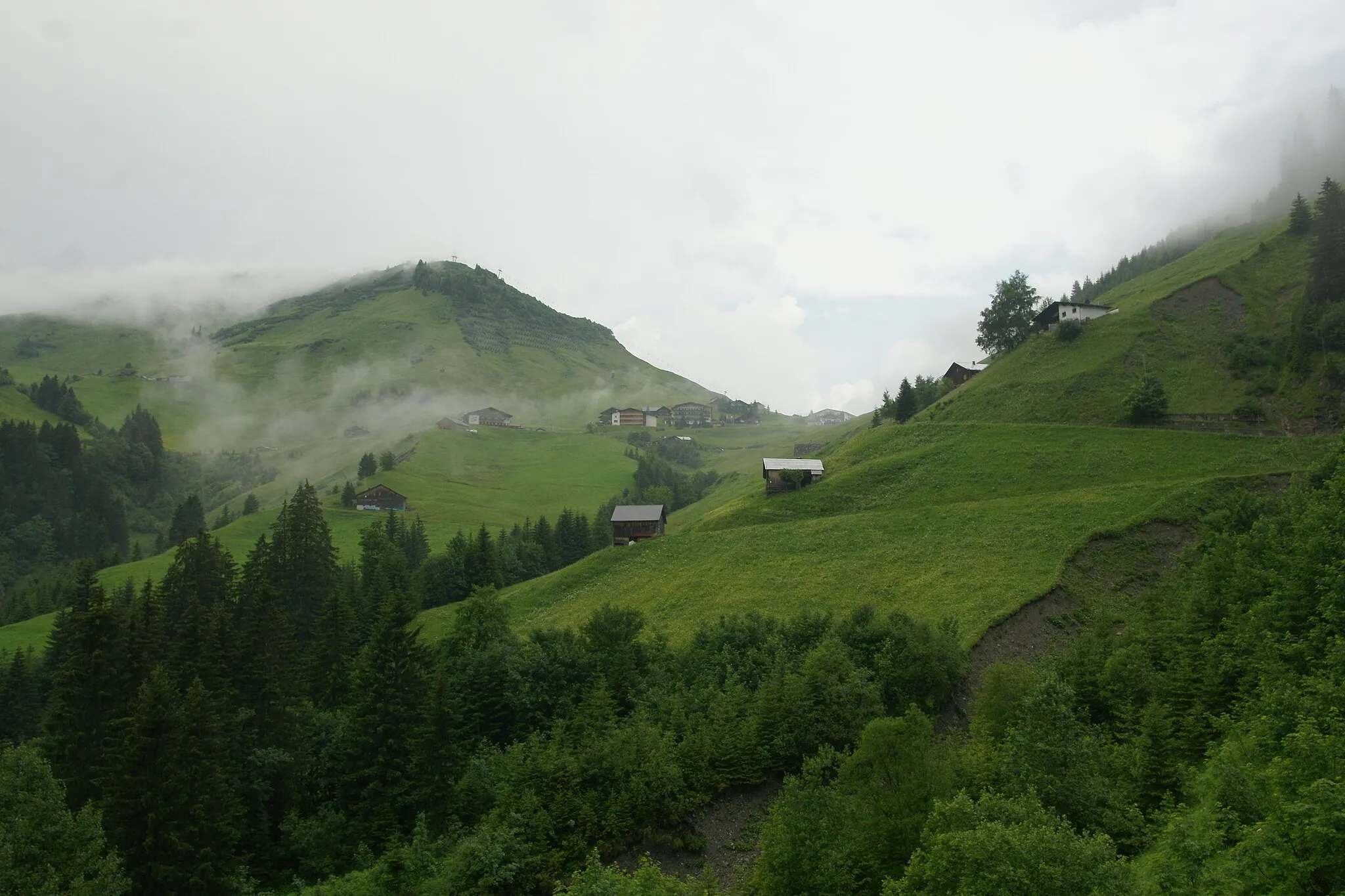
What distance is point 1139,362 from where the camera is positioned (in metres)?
101

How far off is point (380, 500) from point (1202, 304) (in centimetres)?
14430

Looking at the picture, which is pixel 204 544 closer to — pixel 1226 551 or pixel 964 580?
pixel 964 580

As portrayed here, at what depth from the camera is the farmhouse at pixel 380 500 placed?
155750mm

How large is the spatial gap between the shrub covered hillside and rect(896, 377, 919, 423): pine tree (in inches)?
200

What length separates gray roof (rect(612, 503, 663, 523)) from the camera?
315 ft

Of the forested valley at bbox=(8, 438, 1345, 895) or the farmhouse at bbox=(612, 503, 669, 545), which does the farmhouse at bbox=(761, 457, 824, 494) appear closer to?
the farmhouse at bbox=(612, 503, 669, 545)

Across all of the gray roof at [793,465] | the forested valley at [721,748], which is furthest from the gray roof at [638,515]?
the forested valley at [721,748]

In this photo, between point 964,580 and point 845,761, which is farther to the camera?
point 964,580

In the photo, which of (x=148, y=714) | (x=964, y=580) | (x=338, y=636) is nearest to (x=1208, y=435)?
(x=964, y=580)

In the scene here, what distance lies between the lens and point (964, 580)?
64625 millimetres

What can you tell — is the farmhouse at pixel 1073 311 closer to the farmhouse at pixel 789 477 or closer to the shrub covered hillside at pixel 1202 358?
the shrub covered hillside at pixel 1202 358

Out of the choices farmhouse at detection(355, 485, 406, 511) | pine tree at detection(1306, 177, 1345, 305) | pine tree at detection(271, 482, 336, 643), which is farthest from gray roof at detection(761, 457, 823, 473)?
farmhouse at detection(355, 485, 406, 511)

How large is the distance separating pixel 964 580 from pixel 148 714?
2237 inches

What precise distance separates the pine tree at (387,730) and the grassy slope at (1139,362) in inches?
3130
